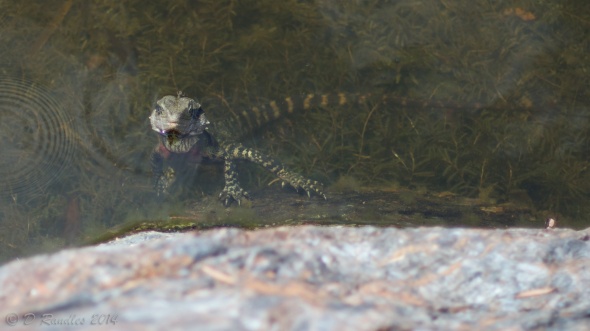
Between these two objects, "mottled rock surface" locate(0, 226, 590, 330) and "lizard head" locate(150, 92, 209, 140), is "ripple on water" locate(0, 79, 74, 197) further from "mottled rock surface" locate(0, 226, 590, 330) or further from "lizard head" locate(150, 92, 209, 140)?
"mottled rock surface" locate(0, 226, 590, 330)

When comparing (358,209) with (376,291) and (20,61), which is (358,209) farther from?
(20,61)

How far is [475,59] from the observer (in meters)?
7.31

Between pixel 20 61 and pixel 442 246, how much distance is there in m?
5.93

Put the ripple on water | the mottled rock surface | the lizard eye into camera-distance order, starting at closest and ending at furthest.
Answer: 1. the mottled rock surface
2. the ripple on water
3. the lizard eye

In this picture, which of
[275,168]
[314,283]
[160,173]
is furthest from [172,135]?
[314,283]

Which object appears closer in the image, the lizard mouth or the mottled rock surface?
the mottled rock surface

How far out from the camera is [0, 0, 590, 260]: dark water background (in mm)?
6434

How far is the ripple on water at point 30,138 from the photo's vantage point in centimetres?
627

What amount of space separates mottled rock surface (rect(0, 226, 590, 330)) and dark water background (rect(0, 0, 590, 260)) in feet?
11.5

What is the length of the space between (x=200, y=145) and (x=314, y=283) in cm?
462

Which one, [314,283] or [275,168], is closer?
[314,283]

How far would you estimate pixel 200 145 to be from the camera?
22.7 ft

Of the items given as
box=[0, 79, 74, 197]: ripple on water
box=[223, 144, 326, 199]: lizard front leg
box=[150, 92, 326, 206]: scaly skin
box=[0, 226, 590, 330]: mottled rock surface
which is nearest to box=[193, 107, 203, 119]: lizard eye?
box=[150, 92, 326, 206]: scaly skin

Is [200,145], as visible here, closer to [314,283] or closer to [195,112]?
[195,112]
